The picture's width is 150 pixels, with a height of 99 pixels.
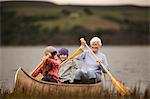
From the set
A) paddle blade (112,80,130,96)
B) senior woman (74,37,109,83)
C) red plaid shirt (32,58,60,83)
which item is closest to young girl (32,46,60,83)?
red plaid shirt (32,58,60,83)

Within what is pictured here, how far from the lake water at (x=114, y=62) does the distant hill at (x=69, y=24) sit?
0.14 ft

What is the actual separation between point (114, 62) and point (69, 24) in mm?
306

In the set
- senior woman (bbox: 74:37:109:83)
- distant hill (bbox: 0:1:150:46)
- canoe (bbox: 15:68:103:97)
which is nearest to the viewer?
canoe (bbox: 15:68:103:97)

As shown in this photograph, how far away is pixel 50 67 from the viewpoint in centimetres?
233

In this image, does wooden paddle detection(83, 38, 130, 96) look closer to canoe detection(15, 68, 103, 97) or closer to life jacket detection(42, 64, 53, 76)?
canoe detection(15, 68, 103, 97)

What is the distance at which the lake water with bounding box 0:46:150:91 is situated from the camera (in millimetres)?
2408

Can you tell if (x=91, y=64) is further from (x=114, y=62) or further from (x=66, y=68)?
(x=114, y=62)

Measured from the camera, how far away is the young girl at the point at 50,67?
2.31m

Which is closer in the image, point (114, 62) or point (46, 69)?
point (46, 69)

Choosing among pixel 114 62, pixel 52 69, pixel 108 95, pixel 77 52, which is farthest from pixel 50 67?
pixel 114 62

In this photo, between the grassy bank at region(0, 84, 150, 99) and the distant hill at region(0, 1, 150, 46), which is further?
the distant hill at region(0, 1, 150, 46)

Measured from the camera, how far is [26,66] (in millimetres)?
2422

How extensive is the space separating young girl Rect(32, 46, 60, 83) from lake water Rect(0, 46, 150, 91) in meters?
0.06

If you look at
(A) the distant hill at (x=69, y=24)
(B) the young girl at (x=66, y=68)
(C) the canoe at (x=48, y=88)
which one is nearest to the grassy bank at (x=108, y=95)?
(C) the canoe at (x=48, y=88)
